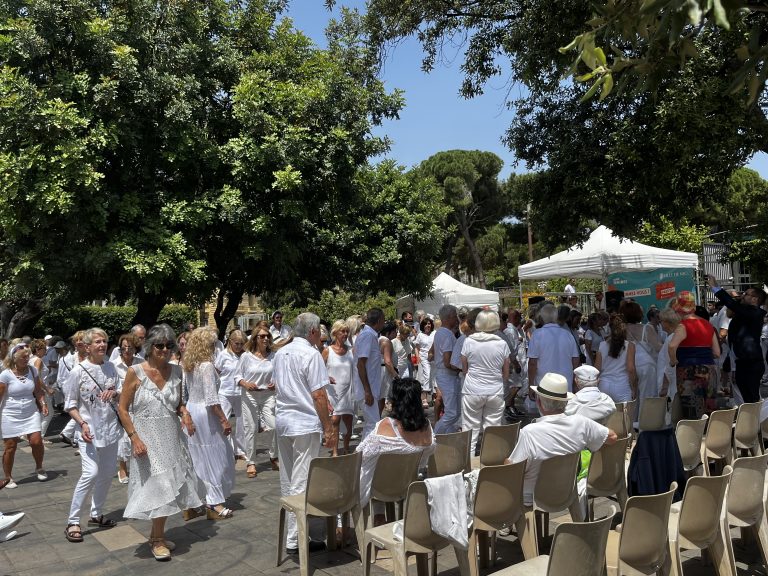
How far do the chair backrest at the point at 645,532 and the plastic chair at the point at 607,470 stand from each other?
1.31 metres

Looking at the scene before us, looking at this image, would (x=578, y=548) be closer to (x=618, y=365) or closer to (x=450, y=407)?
(x=618, y=365)

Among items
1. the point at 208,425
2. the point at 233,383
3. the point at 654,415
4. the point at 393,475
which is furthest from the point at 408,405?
the point at 233,383

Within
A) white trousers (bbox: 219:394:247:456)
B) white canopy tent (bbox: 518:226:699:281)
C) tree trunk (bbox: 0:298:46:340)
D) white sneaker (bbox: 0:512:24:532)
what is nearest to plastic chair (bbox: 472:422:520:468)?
white trousers (bbox: 219:394:247:456)

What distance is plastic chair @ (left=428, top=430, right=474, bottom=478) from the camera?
5113 mm

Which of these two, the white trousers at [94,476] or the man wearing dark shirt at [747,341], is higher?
the man wearing dark shirt at [747,341]

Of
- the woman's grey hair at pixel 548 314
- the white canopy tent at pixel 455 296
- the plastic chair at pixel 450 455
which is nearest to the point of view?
the plastic chair at pixel 450 455

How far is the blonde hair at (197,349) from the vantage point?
609cm

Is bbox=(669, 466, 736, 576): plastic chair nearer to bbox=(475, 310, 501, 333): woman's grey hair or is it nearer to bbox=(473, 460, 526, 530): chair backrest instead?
bbox=(473, 460, 526, 530): chair backrest

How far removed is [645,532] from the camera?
3381mm

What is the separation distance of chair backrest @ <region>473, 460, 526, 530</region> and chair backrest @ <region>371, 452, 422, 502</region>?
Result: 0.71 m

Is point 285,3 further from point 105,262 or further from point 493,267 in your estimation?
point 493,267

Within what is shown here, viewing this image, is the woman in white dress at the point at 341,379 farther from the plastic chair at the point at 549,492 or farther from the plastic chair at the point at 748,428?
the plastic chair at the point at 748,428

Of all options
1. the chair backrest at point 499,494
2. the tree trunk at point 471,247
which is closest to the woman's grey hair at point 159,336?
the chair backrest at point 499,494

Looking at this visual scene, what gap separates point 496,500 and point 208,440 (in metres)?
3.24
